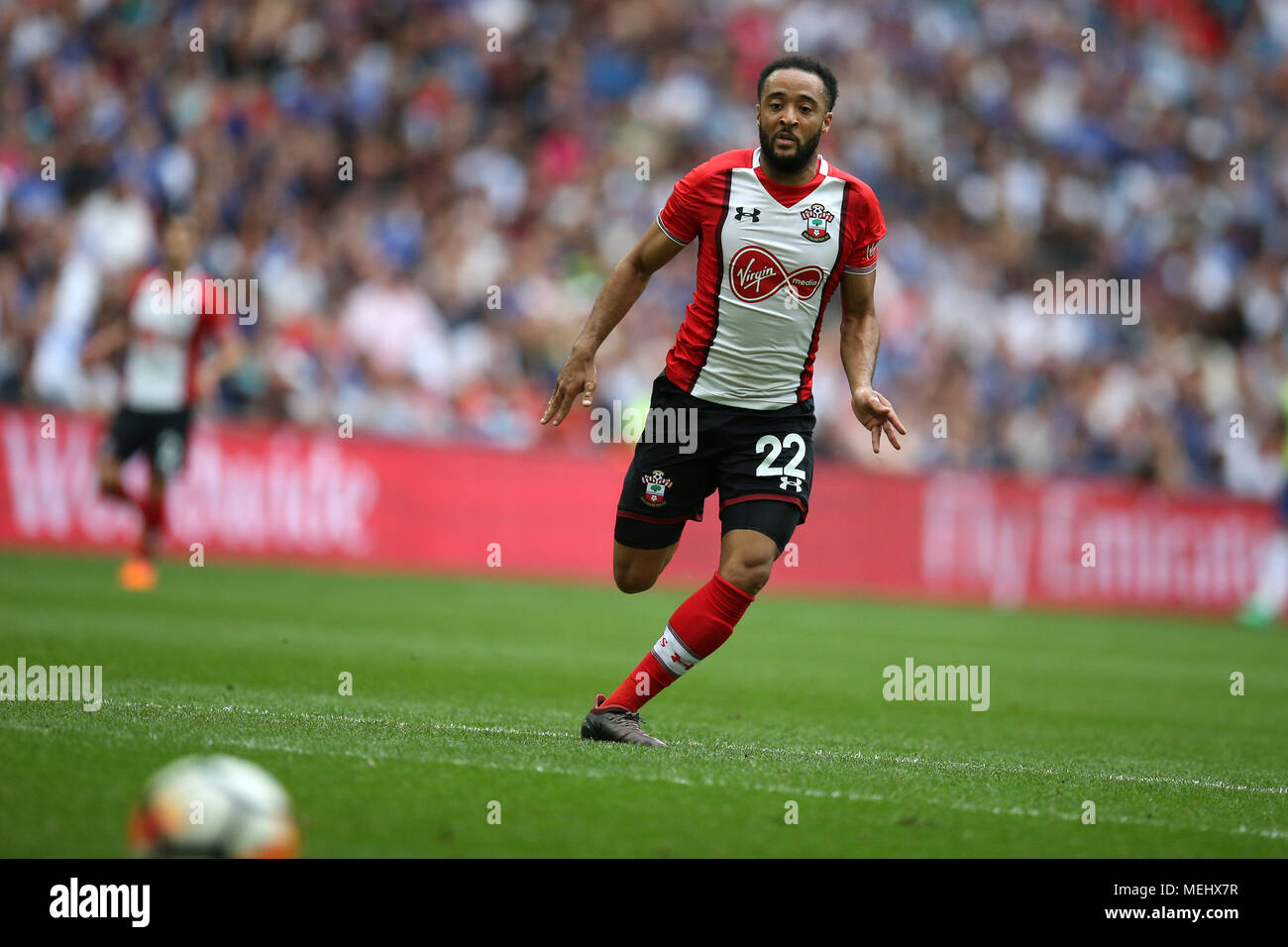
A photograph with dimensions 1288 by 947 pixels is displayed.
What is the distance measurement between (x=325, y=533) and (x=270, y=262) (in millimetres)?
3366

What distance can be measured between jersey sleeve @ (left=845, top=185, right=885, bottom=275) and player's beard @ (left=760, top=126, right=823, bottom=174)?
30cm

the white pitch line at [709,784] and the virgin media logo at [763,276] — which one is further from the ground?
the virgin media logo at [763,276]

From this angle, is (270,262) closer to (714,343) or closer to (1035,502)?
(1035,502)

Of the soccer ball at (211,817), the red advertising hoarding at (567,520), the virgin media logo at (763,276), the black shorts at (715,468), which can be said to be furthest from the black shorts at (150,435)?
the soccer ball at (211,817)

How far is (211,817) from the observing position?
13.4ft

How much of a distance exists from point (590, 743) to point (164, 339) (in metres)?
8.44

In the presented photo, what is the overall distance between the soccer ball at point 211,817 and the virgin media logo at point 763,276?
3.49 m

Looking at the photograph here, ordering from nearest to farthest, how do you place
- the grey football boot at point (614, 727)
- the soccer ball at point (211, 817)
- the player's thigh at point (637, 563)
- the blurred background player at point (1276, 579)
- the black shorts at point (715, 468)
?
the soccer ball at point (211, 817)
the grey football boot at point (614, 727)
the black shorts at point (715, 468)
the player's thigh at point (637, 563)
the blurred background player at point (1276, 579)

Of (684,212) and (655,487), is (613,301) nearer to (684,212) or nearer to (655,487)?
(684,212)

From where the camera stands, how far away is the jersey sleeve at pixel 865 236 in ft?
22.9

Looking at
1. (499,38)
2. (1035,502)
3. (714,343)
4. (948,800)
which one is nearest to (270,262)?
(499,38)

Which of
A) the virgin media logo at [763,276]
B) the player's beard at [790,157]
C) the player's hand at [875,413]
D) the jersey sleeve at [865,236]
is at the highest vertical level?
the player's beard at [790,157]

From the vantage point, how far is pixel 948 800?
591 cm

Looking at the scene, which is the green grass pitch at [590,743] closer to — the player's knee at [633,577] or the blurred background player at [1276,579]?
the player's knee at [633,577]
